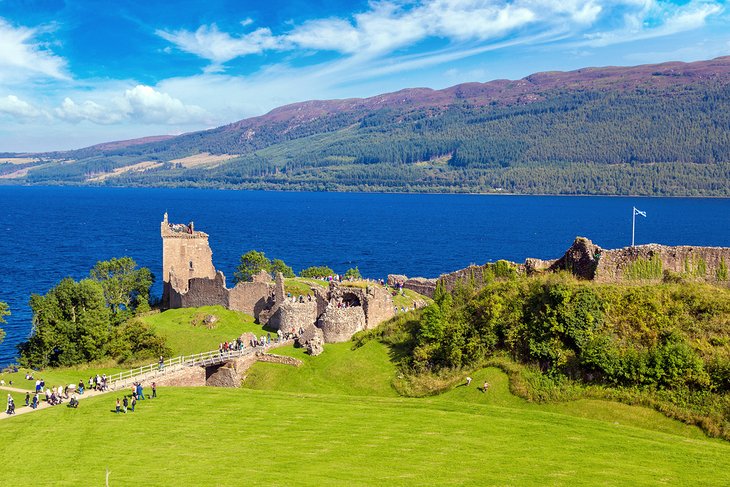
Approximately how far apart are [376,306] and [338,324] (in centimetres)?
464

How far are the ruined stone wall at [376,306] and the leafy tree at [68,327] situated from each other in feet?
67.7

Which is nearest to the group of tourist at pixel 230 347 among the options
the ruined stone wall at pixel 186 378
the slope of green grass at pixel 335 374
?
the ruined stone wall at pixel 186 378

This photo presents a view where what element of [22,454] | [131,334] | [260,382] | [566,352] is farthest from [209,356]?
[566,352]

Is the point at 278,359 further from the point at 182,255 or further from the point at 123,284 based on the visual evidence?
the point at 123,284

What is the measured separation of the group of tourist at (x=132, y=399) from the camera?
37.1 m

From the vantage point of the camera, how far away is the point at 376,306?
183ft

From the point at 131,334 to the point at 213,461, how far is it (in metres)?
30.2

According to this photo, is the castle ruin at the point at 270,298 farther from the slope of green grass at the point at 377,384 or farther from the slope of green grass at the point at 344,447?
the slope of green grass at the point at 344,447

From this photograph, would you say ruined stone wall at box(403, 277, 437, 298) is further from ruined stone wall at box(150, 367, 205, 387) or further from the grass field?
the grass field

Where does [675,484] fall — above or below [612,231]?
above

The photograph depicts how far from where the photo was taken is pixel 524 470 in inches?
1056

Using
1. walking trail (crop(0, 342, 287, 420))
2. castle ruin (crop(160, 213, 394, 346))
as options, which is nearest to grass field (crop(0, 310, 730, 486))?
walking trail (crop(0, 342, 287, 420))

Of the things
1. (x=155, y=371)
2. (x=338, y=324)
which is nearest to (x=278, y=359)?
(x=338, y=324)

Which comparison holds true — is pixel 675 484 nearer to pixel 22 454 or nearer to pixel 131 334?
pixel 22 454
